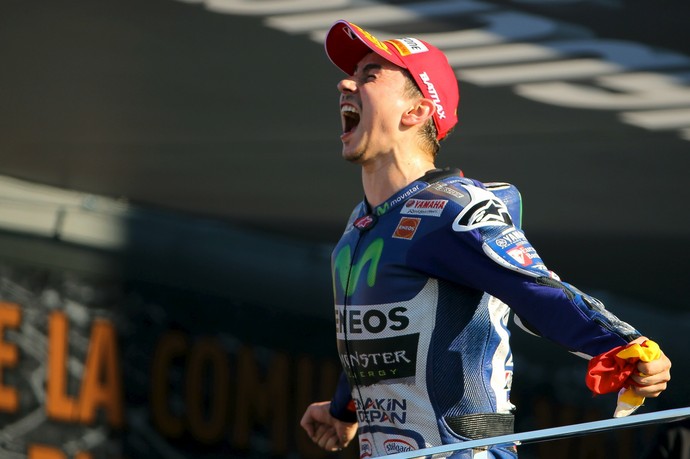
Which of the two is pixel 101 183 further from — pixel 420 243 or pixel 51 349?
pixel 420 243

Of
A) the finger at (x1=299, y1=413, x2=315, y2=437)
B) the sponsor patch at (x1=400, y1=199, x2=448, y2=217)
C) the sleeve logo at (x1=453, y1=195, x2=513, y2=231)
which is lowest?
the finger at (x1=299, y1=413, x2=315, y2=437)

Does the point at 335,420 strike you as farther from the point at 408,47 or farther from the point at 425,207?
the point at 408,47

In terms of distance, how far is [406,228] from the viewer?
1.86 meters

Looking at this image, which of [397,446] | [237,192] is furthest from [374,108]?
[237,192]

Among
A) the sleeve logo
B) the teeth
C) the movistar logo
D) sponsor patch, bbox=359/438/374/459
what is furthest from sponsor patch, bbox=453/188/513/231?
sponsor patch, bbox=359/438/374/459

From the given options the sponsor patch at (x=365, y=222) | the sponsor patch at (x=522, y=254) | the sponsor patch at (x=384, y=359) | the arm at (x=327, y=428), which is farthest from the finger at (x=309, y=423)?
the sponsor patch at (x=522, y=254)

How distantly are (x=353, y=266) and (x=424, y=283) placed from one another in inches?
6.0

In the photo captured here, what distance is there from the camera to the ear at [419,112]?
6.59 ft

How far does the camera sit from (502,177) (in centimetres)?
344

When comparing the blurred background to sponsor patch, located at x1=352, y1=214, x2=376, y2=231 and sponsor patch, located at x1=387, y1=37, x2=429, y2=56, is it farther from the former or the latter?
sponsor patch, located at x1=352, y1=214, x2=376, y2=231

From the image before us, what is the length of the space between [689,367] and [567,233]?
496 millimetres

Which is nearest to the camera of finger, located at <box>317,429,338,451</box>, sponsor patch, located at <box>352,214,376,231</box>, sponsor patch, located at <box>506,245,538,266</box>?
sponsor patch, located at <box>506,245,538,266</box>

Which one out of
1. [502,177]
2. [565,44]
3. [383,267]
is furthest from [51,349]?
[383,267]

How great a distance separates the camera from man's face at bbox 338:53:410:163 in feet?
6.51
